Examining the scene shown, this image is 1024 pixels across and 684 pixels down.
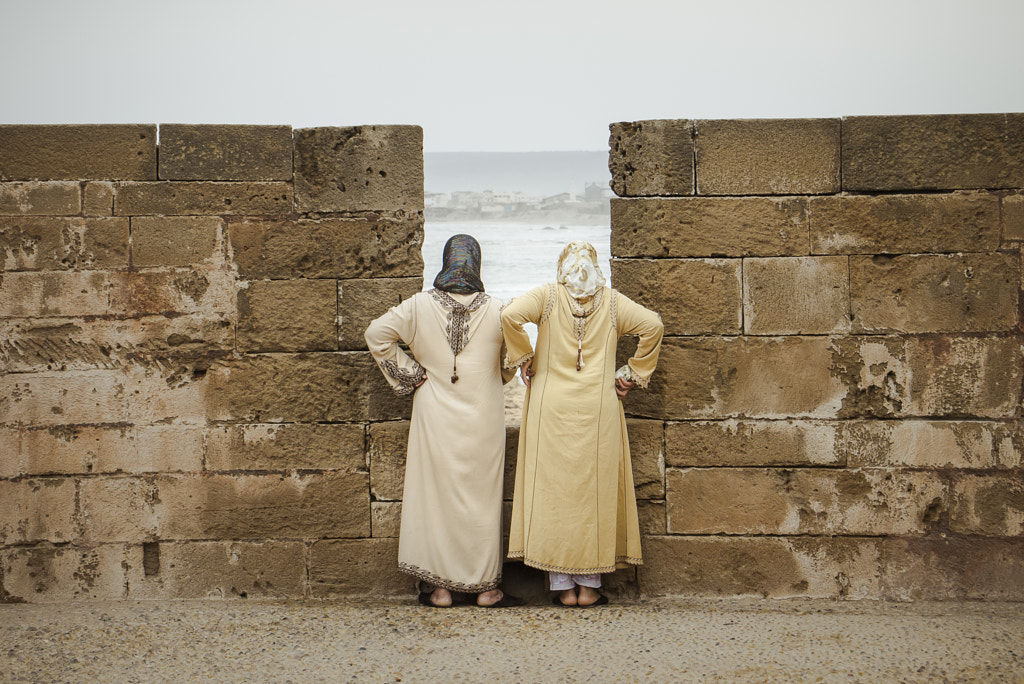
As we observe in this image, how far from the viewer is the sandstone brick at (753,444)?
495 centimetres

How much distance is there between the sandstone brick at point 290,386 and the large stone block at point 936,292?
266cm

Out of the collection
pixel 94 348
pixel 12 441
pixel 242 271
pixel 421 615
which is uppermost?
pixel 242 271

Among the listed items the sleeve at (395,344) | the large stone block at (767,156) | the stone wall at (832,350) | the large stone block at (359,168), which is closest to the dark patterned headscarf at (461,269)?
the sleeve at (395,344)

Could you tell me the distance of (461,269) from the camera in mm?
4723

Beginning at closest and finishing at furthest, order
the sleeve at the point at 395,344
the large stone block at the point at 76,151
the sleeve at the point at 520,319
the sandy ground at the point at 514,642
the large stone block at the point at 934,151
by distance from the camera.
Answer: the sandy ground at the point at 514,642
the sleeve at the point at 520,319
the sleeve at the point at 395,344
the large stone block at the point at 934,151
the large stone block at the point at 76,151

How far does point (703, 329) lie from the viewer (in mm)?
4953

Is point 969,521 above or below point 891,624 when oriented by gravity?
above

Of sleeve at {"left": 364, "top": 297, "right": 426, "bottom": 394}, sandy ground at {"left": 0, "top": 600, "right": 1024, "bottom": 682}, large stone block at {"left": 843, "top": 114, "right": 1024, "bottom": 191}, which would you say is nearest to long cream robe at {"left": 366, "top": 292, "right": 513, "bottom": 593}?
sleeve at {"left": 364, "top": 297, "right": 426, "bottom": 394}

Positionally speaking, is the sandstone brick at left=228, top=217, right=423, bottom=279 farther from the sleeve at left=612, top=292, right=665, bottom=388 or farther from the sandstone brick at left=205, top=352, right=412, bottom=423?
the sleeve at left=612, top=292, right=665, bottom=388

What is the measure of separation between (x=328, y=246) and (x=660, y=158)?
1.87m

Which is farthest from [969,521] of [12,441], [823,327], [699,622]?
[12,441]

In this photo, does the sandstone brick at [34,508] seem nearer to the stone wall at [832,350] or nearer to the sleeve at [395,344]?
the sleeve at [395,344]

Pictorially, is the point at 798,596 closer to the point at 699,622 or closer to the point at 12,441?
the point at 699,622

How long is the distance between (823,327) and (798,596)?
1.47 m
